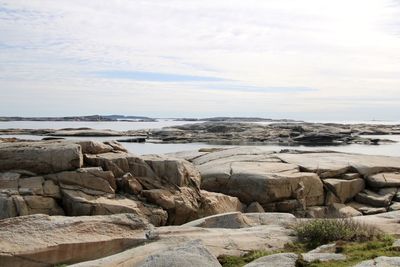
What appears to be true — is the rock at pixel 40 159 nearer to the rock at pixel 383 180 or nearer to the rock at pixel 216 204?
the rock at pixel 216 204

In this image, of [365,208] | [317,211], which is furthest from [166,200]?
[365,208]

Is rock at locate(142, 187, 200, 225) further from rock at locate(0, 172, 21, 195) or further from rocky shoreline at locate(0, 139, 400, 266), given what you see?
rock at locate(0, 172, 21, 195)

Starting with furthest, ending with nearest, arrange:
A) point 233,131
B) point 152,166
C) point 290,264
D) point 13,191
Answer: point 233,131
point 152,166
point 13,191
point 290,264

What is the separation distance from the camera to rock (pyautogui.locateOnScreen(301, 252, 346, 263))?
9445 millimetres

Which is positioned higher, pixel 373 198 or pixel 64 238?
pixel 64 238

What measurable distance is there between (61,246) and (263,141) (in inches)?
3047

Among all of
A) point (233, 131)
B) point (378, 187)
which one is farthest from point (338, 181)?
point (233, 131)

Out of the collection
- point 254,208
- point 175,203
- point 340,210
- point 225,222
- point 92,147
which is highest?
point 92,147

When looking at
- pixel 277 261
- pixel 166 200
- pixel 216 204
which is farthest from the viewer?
pixel 216 204

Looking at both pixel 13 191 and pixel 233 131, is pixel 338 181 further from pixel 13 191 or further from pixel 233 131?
pixel 233 131

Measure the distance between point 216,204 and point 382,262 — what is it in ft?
38.4

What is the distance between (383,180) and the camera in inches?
1017

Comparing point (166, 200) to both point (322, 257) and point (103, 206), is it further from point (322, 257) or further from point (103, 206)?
point (322, 257)

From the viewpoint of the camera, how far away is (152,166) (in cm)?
1970
